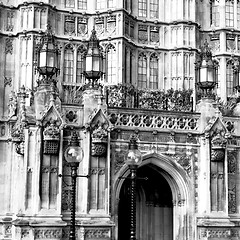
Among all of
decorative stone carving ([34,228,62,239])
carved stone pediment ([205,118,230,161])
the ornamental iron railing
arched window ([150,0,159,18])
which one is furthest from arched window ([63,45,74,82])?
decorative stone carving ([34,228,62,239])

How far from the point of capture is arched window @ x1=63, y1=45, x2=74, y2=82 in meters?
47.8

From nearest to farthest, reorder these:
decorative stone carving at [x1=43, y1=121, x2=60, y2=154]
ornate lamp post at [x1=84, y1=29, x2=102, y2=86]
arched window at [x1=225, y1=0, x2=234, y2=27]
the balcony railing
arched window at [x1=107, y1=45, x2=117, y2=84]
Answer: decorative stone carving at [x1=43, y1=121, x2=60, y2=154] → ornate lamp post at [x1=84, y1=29, x2=102, y2=86] → the balcony railing → arched window at [x1=107, y1=45, x2=117, y2=84] → arched window at [x1=225, y1=0, x2=234, y2=27]

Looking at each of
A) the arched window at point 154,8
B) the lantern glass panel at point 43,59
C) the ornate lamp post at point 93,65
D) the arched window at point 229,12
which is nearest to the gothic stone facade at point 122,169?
the ornate lamp post at point 93,65

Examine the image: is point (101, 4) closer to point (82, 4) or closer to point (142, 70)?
point (82, 4)

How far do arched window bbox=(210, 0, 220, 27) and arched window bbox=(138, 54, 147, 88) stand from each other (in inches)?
267

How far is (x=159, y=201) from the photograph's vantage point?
32094 millimetres

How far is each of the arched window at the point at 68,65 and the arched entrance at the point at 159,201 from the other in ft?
51.4

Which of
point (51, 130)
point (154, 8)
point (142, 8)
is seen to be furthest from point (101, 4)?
point (51, 130)

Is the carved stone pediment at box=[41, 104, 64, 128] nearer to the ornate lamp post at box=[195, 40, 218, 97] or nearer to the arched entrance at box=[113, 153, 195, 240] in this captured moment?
the arched entrance at box=[113, 153, 195, 240]

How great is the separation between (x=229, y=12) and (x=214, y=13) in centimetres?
121

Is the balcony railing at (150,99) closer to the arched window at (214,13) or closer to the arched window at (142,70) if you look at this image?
the arched window at (142,70)

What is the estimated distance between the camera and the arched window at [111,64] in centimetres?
4766

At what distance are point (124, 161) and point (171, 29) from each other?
24004mm

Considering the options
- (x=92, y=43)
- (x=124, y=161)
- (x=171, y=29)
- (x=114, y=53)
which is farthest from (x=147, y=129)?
(x=171, y=29)
